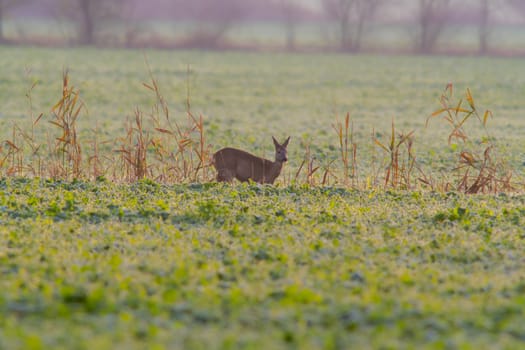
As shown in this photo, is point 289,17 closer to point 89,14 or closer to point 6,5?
point 89,14

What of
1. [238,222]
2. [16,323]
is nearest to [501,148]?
[238,222]

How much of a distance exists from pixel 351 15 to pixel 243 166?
60772 mm

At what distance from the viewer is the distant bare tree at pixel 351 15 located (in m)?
68.9

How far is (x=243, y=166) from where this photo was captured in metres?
12.5

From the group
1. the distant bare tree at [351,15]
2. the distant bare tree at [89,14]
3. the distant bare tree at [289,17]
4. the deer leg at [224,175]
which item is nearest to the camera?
the deer leg at [224,175]

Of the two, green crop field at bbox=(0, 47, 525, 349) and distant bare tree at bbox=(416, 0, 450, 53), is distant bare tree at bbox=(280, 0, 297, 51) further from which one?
green crop field at bbox=(0, 47, 525, 349)

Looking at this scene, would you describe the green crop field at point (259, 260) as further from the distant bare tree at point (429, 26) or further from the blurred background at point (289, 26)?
the distant bare tree at point (429, 26)

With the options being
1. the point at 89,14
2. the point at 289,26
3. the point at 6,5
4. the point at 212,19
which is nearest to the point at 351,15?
the point at 289,26

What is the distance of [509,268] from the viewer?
311 inches

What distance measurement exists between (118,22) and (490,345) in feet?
199

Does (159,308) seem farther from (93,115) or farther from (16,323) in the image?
(93,115)

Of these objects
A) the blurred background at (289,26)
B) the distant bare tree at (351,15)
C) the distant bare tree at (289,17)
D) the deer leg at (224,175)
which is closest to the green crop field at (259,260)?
the deer leg at (224,175)

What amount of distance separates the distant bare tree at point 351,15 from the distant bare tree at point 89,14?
19.3 m

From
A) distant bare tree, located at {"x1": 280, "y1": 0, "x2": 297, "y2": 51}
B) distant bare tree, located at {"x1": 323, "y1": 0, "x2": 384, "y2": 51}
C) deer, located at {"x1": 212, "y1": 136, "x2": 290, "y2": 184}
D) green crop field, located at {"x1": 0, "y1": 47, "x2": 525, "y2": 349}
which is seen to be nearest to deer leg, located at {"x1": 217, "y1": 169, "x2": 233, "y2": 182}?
deer, located at {"x1": 212, "y1": 136, "x2": 290, "y2": 184}
